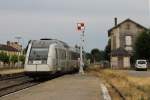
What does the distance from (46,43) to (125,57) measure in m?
52.6

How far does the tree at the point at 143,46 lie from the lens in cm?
9212

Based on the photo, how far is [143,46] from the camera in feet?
302

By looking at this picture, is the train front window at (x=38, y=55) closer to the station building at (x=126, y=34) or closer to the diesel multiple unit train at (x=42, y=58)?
the diesel multiple unit train at (x=42, y=58)

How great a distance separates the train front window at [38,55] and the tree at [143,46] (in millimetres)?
55929

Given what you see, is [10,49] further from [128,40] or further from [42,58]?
[42,58]

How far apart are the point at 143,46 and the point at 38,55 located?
56.6 meters

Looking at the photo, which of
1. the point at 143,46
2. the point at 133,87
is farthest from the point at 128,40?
the point at 133,87

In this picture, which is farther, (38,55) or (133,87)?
(38,55)

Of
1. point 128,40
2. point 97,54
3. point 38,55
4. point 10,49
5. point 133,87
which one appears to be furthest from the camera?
point 10,49

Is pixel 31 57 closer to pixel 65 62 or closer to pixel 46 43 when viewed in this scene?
pixel 46 43

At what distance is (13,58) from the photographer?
14788cm

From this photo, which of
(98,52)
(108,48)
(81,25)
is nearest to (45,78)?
(81,25)

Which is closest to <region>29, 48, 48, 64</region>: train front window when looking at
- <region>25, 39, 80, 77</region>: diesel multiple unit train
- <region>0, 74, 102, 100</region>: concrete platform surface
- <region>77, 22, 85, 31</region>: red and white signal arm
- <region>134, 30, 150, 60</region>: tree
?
<region>25, 39, 80, 77</region>: diesel multiple unit train

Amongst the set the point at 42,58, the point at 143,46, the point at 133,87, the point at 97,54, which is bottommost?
the point at 133,87
